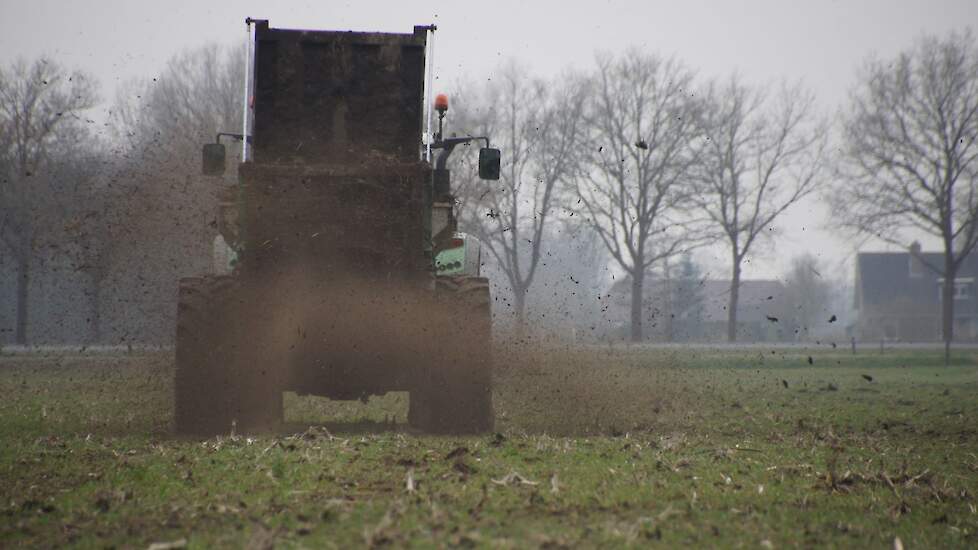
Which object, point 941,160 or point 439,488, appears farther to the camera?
point 941,160

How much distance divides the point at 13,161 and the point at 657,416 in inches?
1171

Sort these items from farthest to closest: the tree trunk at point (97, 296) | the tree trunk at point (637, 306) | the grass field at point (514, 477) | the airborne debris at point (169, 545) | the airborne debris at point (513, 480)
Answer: the tree trunk at point (637, 306)
the tree trunk at point (97, 296)
the airborne debris at point (513, 480)
the grass field at point (514, 477)
the airborne debris at point (169, 545)

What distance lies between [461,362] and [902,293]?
8973 centimetres

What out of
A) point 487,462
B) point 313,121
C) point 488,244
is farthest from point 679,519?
point 488,244

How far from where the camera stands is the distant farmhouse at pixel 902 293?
297 feet

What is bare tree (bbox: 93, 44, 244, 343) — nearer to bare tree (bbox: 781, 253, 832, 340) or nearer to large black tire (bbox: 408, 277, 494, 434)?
large black tire (bbox: 408, 277, 494, 434)

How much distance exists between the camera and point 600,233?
5378cm

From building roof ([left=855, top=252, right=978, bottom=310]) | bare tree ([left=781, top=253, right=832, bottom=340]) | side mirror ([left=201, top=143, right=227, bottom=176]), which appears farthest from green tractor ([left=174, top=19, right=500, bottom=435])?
building roof ([left=855, top=252, right=978, bottom=310])

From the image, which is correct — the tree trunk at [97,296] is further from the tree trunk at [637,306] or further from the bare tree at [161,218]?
the tree trunk at [637,306]

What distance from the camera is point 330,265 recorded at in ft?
35.3

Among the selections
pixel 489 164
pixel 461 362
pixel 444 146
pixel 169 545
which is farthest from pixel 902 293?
pixel 169 545

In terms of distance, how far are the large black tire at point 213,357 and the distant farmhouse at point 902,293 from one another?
279 feet

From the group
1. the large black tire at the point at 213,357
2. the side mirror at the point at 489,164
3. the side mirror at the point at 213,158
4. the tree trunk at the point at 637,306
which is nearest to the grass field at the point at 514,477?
the large black tire at the point at 213,357

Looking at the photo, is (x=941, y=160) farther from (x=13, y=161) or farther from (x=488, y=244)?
(x=13, y=161)
